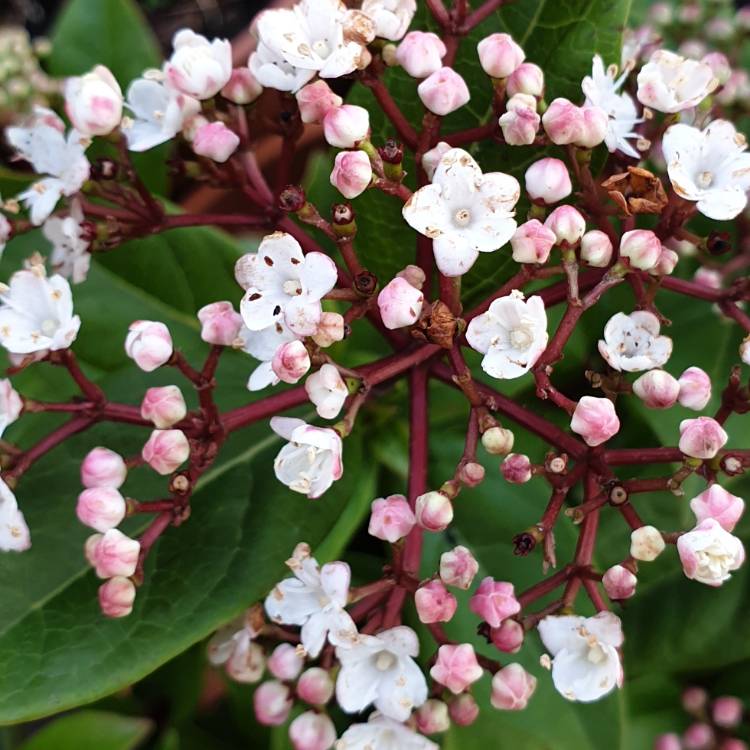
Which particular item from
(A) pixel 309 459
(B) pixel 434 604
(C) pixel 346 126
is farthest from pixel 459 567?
(C) pixel 346 126

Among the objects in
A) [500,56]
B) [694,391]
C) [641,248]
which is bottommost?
[694,391]

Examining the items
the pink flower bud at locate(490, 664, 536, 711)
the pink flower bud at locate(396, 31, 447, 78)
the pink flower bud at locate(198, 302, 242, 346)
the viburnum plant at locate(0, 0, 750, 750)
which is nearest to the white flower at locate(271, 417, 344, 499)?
the viburnum plant at locate(0, 0, 750, 750)

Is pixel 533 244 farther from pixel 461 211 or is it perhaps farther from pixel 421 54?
pixel 421 54

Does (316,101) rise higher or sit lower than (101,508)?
higher

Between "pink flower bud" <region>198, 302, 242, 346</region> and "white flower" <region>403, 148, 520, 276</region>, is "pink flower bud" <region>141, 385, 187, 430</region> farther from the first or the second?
"white flower" <region>403, 148, 520, 276</region>

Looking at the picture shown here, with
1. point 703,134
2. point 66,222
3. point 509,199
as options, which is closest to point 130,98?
point 66,222

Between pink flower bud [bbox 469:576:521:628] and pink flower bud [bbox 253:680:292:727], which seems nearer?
pink flower bud [bbox 469:576:521:628]
